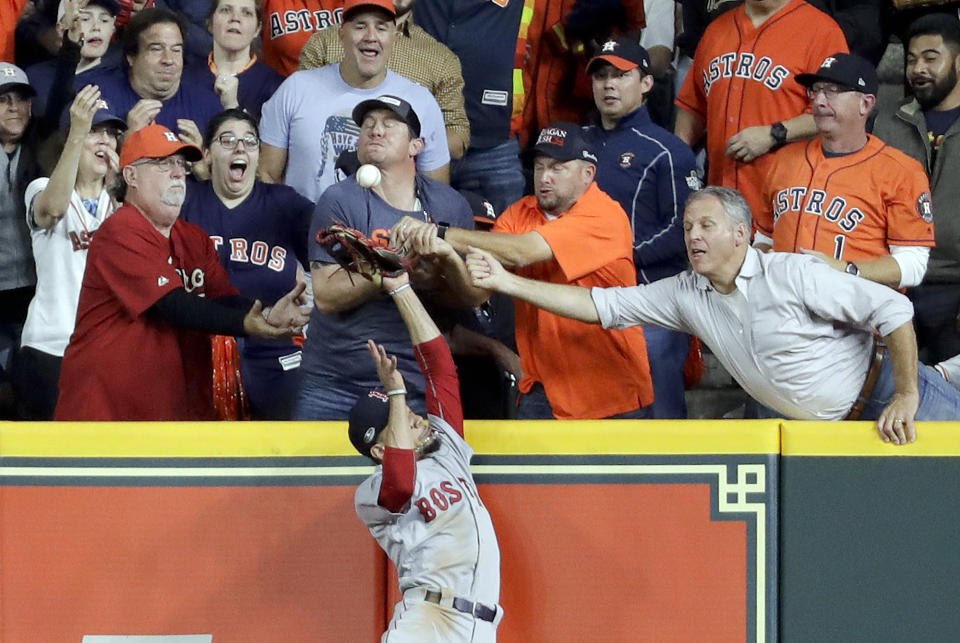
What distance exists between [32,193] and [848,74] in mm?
4160

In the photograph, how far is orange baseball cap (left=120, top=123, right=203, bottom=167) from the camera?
6.69 metres

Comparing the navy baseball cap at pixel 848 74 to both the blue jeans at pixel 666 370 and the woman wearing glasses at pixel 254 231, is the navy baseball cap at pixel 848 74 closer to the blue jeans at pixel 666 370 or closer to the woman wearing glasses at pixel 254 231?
the blue jeans at pixel 666 370

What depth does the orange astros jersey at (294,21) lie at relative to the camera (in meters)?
8.19

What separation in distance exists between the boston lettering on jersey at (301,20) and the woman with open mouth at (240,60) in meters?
0.26

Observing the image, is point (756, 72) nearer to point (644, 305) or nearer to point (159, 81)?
point (644, 305)

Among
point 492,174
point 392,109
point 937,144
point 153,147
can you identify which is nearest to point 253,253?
point 153,147

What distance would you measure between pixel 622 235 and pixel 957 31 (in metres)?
2.56

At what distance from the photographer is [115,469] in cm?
588

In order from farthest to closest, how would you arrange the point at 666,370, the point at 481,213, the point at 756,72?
the point at 756,72 < the point at 481,213 < the point at 666,370

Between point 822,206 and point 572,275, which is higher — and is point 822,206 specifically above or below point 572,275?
above

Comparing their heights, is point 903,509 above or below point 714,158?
below

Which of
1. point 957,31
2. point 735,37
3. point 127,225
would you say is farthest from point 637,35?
point 127,225

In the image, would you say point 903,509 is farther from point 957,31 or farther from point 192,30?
point 192,30

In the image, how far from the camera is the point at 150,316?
255 inches
